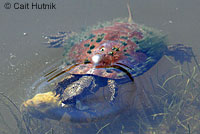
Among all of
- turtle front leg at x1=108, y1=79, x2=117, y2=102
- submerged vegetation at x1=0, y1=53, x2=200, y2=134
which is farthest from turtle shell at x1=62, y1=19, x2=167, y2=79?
submerged vegetation at x1=0, y1=53, x2=200, y2=134

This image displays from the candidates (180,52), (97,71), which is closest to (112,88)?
(97,71)

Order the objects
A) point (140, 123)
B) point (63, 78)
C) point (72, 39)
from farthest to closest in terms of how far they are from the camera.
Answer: point (72, 39), point (63, 78), point (140, 123)

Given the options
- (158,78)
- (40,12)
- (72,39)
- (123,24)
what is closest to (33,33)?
(40,12)

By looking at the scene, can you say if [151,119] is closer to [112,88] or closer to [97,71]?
[112,88]

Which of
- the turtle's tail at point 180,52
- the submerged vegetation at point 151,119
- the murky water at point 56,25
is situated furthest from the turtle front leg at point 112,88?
the turtle's tail at point 180,52

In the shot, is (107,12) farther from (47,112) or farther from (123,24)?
(47,112)

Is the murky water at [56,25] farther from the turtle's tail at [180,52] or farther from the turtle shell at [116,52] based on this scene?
the turtle shell at [116,52]

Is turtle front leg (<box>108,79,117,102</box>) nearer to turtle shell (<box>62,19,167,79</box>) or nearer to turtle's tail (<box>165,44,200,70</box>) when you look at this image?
turtle shell (<box>62,19,167,79</box>)
